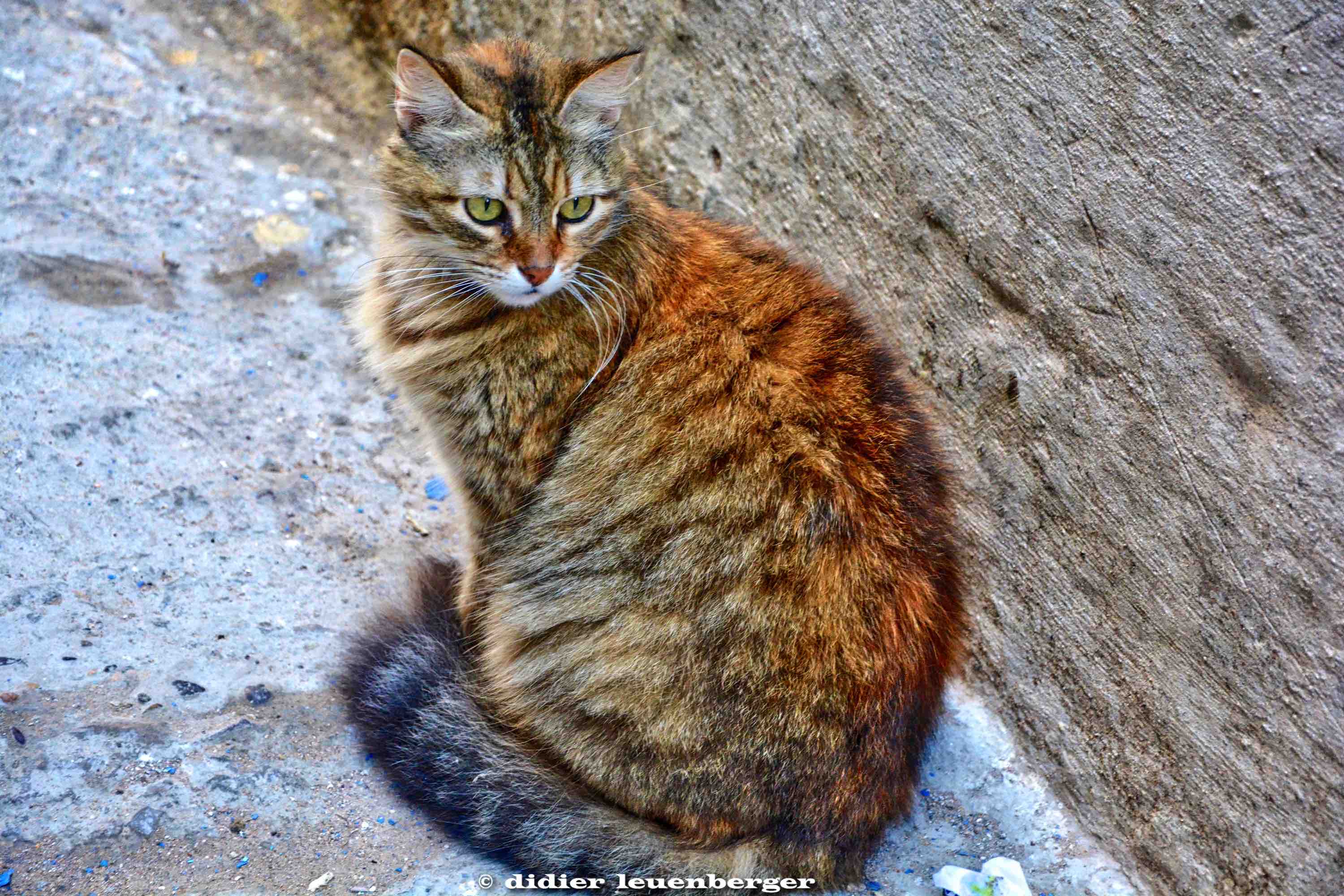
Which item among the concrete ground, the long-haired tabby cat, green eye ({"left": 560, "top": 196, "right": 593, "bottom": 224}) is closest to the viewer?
the long-haired tabby cat

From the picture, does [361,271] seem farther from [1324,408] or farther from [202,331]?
[1324,408]

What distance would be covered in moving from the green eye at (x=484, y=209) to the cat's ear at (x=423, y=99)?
0.16 m

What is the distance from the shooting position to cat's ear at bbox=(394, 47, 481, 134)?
2270 mm

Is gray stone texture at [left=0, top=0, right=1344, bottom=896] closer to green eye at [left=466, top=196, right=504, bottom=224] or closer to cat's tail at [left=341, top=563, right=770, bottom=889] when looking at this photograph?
cat's tail at [left=341, top=563, right=770, bottom=889]

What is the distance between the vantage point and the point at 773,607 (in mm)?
2166

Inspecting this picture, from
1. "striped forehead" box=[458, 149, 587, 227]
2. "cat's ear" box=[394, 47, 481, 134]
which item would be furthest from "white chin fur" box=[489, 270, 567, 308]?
"cat's ear" box=[394, 47, 481, 134]

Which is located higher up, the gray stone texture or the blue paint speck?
the gray stone texture

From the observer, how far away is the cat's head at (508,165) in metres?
2.35

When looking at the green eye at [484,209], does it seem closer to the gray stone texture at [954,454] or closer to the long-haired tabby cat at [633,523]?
the long-haired tabby cat at [633,523]

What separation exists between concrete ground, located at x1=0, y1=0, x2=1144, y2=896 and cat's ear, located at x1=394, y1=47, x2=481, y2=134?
3.87 feet

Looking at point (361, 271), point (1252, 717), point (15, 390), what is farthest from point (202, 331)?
point (1252, 717)

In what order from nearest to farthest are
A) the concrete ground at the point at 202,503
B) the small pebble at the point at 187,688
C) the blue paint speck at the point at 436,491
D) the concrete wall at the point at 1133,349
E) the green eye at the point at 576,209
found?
the concrete wall at the point at 1133,349
the concrete ground at the point at 202,503
the green eye at the point at 576,209
the small pebble at the point at 187,688
the blue paint speck at the point at 436,491

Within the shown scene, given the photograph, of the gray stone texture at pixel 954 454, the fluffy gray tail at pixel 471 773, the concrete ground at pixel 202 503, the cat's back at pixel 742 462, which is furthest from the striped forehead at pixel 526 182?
the concrete ground at pixel 202 503

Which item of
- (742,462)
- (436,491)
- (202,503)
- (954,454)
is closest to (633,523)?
(742,462)
